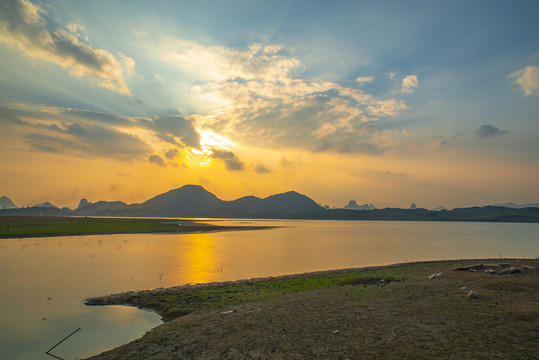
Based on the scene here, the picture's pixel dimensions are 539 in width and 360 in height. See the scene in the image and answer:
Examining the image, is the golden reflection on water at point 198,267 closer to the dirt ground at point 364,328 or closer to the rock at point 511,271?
the dirt ground at point 364,328

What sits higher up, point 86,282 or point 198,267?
point 86,282

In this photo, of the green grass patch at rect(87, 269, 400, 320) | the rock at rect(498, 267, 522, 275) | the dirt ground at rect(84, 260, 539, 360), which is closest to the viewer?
the dirt ground at rect(84, 260, 539, 360)

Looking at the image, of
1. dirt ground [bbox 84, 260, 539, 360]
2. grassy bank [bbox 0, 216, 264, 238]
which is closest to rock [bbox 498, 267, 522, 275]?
dirt ground [bbox 84, 260, 539, 360]

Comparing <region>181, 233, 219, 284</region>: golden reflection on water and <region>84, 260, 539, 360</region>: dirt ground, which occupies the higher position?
<region>84, 260, 539, 360</region>: dirt ground

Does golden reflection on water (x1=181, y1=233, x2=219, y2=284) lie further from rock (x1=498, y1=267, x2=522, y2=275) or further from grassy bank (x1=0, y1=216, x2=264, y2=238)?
grassy bank (x1=0, y1=216, x2=264, y2=238)

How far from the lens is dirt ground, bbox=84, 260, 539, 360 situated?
11.3 m

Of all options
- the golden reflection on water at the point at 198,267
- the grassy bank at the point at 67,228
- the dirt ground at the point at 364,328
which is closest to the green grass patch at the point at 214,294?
the dirt ground at the point at 364,328

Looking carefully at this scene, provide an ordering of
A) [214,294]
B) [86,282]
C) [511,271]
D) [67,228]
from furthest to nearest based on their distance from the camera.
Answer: [67,228]
[86,282]
[511,271]
[214,294]

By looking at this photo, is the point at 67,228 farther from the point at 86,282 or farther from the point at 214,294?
the point at 214,294

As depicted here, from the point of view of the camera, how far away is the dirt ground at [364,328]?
11281mm

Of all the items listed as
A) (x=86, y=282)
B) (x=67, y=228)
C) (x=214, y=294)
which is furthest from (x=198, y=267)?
(x=67, y=228)

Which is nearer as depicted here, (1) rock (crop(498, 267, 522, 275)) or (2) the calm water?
(2) the calm water

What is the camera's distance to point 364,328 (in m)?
13.6

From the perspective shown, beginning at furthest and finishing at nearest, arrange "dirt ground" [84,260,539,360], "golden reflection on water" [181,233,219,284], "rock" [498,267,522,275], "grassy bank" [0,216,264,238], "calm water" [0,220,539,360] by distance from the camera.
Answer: "grassy bank" [0,216,264,238]
"golden reflection on water" [181,233,219,284]
"rock" [498,267,522,275]
"calm water" [0,220,539,360]
"dirt ground" [84,260,539,360]
